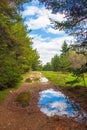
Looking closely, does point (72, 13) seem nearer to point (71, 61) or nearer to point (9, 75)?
point (9, 75)

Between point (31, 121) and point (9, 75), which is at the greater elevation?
point (9, 75)

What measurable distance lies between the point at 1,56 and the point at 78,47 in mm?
6214

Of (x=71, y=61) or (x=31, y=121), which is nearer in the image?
(x=31, y=121)

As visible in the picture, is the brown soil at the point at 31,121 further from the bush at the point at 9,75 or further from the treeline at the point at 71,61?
the bush at the point at 9,75

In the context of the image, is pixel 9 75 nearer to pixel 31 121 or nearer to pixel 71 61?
pixel 31 121

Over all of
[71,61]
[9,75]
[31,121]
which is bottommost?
[31,121]

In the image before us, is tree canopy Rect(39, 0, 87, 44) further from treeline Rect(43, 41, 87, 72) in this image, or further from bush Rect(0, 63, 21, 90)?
bush Rect(0, 63, 21, 90)

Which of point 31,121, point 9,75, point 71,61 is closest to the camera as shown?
point 31,121

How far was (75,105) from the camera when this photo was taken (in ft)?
58.8

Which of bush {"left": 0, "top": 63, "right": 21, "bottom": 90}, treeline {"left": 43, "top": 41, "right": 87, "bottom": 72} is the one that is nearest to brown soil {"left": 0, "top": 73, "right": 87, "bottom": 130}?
treeline {"left": 43, "top": 41, "right": 87, "bottom": 72}

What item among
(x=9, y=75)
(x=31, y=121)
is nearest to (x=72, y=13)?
(x=31, y=121)

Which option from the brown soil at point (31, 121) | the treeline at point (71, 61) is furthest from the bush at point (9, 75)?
the treeline at point (71, 61)

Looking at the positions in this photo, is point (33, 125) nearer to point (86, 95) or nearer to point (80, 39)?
point (80, 39)

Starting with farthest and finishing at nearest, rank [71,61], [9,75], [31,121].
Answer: [71,61] → [9,75] → [31,121]
